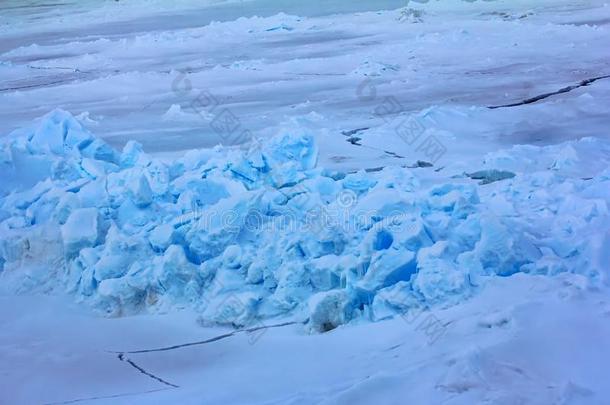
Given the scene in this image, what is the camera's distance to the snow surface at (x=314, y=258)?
2434 mm

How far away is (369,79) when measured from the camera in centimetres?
745

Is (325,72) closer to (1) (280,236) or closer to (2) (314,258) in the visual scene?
(1) (280,236)

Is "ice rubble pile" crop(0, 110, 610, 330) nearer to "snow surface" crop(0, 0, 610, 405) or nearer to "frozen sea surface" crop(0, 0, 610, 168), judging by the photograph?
"snow surface" crop(0, 0, 610, 405)

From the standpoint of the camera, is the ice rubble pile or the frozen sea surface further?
the frozen sea surface

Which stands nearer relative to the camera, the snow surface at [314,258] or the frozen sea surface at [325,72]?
the snow surface at [314,258]

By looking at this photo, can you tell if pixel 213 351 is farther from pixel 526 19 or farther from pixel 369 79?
pixel 526 19

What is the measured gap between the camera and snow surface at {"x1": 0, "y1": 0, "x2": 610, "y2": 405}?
2.43 metres

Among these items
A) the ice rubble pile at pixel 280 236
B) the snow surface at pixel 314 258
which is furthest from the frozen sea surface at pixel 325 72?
the ice rubble pile at pixel 280 236

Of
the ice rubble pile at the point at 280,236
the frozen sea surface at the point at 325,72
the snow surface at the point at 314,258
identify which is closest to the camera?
the snow surface at the point at 314,258

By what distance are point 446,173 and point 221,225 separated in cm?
163

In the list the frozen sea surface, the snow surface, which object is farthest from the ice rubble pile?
the frozen sea surface

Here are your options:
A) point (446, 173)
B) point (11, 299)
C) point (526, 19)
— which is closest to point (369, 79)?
point (446, 173)

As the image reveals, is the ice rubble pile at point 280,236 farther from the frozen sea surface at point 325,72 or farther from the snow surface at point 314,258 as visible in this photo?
the frozen sea surface at point 325,72

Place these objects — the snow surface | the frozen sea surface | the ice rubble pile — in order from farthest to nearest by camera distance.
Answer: the frozen sea surface < the ice rubble pile < the snow surface
